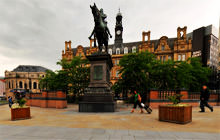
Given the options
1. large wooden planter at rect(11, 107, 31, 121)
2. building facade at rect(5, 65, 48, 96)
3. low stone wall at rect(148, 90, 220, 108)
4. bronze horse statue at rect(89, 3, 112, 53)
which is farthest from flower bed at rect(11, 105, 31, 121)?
building facade at rect(5, 65, 48, 96)

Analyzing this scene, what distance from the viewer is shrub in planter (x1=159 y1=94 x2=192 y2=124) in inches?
217

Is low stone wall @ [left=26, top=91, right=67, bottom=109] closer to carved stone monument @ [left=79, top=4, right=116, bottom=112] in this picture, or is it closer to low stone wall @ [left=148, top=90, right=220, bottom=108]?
carved stone monument @ [left=79, top=4, right=116, bottom=112]

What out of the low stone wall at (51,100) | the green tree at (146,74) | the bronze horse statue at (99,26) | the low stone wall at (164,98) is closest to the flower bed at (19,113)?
the low stone wall at (51,100)

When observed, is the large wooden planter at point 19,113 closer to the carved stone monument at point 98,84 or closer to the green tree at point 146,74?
the carved stone monument at point 98,84

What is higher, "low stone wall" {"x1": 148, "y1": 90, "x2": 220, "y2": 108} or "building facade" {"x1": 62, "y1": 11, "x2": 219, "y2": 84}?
"building facade" {"x1": 62, "y1": 11, "x2": 219, "y2": 84}

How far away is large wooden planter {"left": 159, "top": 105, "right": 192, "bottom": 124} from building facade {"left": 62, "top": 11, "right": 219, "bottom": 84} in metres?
15.3

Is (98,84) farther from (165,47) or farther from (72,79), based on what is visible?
(165,47)

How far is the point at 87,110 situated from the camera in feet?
31.5

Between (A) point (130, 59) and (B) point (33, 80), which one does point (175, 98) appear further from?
(B) point (33, 80)

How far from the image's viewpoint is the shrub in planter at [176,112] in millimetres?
5512

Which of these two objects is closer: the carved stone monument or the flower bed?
the flower bed

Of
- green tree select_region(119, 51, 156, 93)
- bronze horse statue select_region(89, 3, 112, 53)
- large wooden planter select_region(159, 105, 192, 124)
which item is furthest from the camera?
green tree select_region(119, 51, 156, 93)

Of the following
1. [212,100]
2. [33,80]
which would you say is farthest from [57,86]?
[33,80]

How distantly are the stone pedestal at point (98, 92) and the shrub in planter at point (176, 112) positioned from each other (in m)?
4.41
